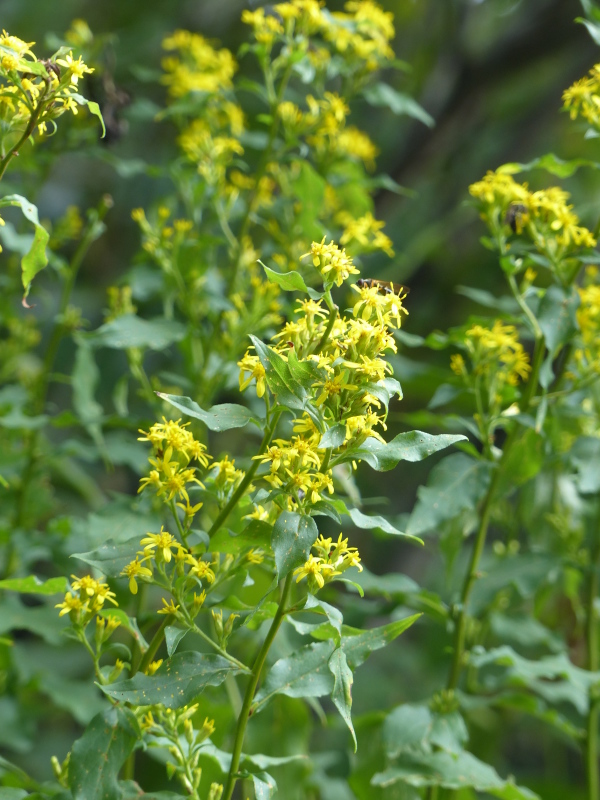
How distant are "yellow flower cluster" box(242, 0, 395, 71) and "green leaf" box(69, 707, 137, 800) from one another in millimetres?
907

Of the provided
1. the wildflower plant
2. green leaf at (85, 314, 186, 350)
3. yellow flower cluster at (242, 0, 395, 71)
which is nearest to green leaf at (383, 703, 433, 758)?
the wildflower plant

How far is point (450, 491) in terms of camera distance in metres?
0.98

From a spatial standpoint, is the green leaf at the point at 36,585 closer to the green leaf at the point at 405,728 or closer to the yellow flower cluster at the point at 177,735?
the yellow flower cluster at the point at 177,735

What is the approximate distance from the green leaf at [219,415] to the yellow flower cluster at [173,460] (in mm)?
26

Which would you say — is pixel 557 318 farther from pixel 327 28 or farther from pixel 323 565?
pixel 327 28

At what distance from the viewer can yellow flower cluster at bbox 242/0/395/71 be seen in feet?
3.77

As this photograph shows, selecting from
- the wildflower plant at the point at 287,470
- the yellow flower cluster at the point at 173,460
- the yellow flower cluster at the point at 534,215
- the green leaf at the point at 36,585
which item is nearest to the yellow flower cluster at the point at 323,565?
the wildflower plant at the point at 287,470

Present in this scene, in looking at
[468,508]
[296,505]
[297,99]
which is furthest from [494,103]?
[296,505]

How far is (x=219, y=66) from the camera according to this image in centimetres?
136

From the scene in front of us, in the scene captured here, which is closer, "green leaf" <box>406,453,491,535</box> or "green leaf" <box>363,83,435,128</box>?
"green leaf" <box>406,453,491,535</box>

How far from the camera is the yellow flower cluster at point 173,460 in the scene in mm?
679

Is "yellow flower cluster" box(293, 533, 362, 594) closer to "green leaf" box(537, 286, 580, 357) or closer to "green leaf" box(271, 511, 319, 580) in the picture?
"green leaf" box(271, 511, 319, 580)

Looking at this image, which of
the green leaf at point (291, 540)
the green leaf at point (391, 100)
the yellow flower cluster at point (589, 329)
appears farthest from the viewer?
the green leaf at point (391, 100)

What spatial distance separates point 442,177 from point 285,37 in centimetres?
117
